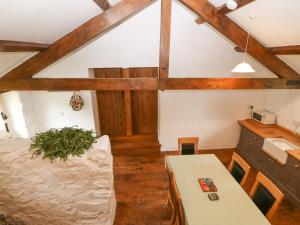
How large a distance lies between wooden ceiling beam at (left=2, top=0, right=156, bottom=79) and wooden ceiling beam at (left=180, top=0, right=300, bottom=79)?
79 centimetres

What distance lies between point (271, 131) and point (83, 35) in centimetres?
431

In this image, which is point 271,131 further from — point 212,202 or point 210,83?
point 212,202

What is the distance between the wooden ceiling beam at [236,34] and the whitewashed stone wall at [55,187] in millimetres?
2573

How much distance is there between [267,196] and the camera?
2396 millimetres

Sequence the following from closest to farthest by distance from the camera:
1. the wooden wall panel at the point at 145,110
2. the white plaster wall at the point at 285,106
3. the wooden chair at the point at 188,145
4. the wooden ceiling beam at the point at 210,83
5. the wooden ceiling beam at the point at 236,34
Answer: the wooden ceiling beam at the point at 236,34 → the wooden ceiling beam at the point at 210,83 → the wooden chair at the point at 188,145 → the white plaster wall at the point at 285,106 → the wooden wall panel at the point at 145,110

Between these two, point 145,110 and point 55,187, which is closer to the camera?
point 55,187

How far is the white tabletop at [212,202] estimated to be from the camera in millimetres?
2100

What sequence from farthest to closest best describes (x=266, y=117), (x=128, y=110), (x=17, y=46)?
(x=128, y=110), (x=266, y=117), (x=17, y=46)

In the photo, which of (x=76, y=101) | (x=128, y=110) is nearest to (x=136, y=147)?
(x=128, y=110)

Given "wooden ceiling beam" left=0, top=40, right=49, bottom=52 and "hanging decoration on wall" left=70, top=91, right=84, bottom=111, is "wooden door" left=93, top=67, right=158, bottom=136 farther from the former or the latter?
"wooden ceiling beam" left=0, top=40, right=49, bottom=52

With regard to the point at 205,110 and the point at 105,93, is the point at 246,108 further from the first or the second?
the point at 105,93

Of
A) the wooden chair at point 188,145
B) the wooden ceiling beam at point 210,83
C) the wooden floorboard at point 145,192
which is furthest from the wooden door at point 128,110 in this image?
the wooden chair at point 188,145

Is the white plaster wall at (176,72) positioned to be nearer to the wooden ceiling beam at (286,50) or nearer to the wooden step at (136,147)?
the wooden step at (136,147)

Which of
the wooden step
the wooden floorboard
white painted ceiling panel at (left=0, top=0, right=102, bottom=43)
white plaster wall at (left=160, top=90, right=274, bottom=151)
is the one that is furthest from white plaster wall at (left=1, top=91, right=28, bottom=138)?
white plaster wall at (left=160, top=90, right=274, bottom=151)
